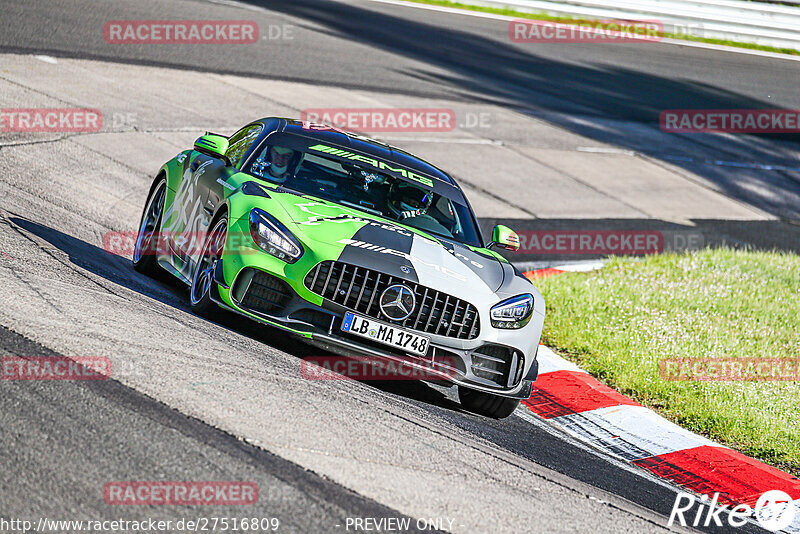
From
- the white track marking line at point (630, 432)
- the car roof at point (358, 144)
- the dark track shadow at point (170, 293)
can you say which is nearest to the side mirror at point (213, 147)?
the car roof at point (358, 144)

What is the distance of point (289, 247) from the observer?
5.92 m

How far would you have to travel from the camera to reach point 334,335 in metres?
5.79

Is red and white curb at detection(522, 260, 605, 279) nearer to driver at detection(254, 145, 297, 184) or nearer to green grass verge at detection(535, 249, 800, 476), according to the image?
green grass verge at detection(535, 249, 800, 476)

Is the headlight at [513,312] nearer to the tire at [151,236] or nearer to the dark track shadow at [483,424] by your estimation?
the dark track shadow at [483,424]

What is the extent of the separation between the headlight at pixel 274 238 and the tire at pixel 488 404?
144 centimetres

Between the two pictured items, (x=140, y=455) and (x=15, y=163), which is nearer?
(x=140, y=455)

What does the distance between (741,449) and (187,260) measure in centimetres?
401

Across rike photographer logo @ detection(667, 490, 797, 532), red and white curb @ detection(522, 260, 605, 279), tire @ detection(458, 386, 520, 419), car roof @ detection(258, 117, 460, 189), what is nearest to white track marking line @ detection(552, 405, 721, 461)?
tire @ detection(458, 386, 520, 419)

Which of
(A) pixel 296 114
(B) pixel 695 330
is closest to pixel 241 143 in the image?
(B) pixel 695 330

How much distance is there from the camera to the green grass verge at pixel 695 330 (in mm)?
7062

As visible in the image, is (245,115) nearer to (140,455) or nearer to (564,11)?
(140,455)

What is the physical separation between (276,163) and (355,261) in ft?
4.97

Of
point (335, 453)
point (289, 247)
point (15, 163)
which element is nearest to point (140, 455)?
point (335, 453)

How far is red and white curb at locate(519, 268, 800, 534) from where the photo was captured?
20.0 feet
